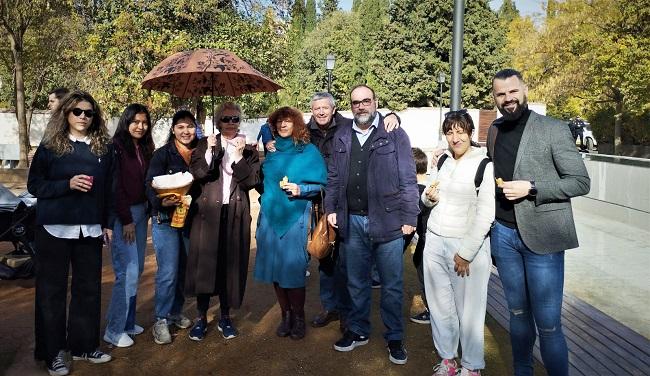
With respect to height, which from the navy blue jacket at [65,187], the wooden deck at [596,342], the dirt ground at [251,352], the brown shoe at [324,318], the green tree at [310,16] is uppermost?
the green tree at [310,16]

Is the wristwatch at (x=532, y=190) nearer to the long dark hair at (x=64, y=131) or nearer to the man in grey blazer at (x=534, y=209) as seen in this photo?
the man in grey blazer at (x=534, y=209)

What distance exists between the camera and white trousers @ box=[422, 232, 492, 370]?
3.38 m

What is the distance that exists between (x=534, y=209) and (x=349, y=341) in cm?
191

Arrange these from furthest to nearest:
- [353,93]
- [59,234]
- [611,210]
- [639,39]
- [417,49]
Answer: [417,49], [639,39], [611,210], [353,93], [59,234]

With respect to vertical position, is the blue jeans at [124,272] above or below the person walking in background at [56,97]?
below

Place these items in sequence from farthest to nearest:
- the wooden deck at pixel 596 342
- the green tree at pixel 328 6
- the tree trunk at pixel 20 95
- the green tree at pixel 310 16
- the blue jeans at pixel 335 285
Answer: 1. the green tree at pixel 328 6
2. the green tree at pixel 310 16
3. the tree trunk at pixel 20 95
4. the blue jeans at pixel 335 285
5. the wooden deck at pixel 596 342

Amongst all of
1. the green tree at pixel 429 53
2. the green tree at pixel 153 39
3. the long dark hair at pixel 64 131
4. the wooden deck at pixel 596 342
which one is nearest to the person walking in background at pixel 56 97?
the long dark hair at pixel 64 131

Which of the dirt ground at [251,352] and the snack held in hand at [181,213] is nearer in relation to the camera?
the dirt ground at [251,352]

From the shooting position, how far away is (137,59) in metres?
14.1

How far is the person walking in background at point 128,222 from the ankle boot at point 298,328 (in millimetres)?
1316

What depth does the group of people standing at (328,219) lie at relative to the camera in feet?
9.93

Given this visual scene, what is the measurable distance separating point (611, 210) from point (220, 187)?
8614mm

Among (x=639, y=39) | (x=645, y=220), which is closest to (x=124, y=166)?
(x=645, y=220)

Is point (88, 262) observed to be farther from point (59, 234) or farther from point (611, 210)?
point (611, 210)
